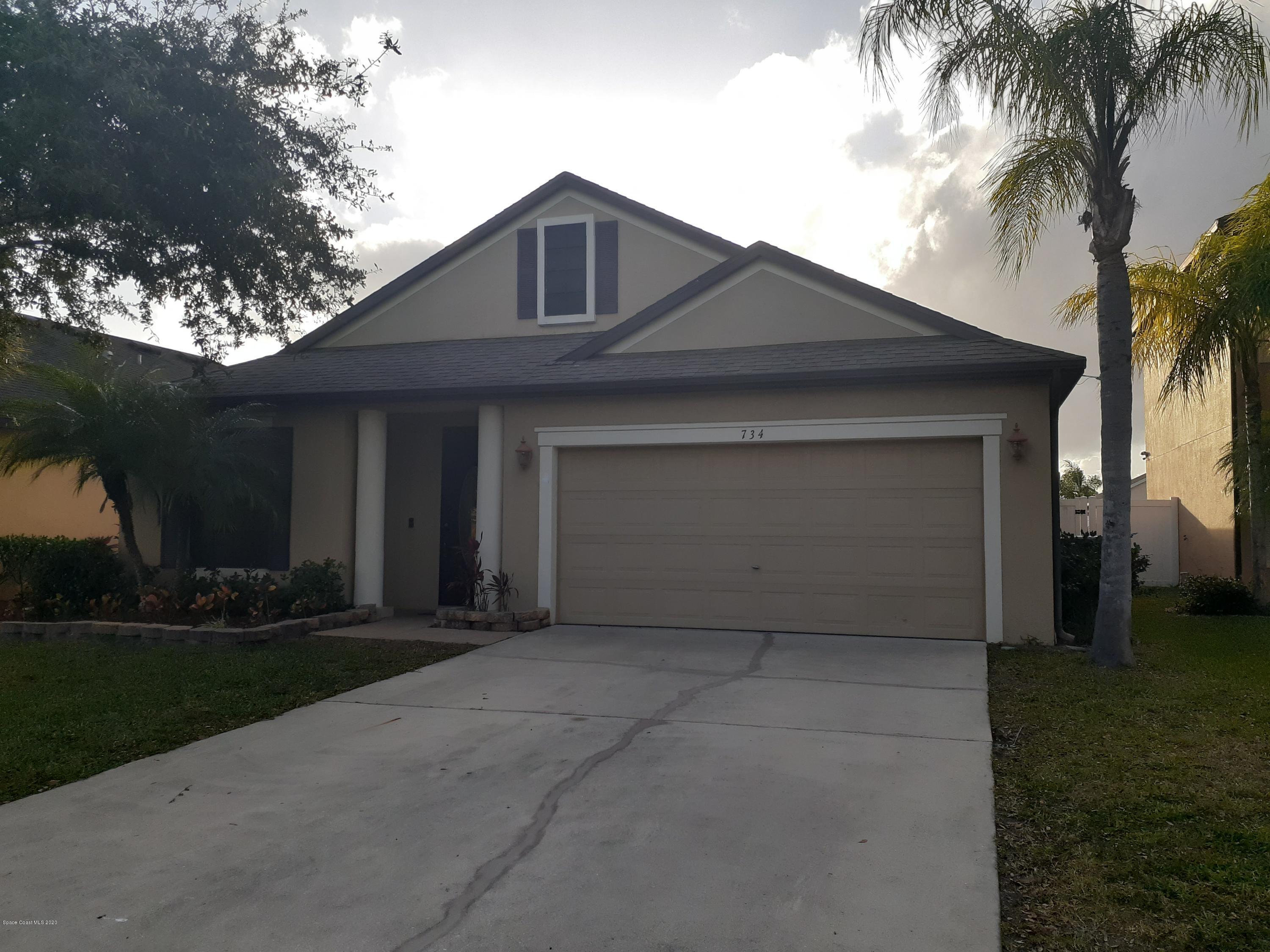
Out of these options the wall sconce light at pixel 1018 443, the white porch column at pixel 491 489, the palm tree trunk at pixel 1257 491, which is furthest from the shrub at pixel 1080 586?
the white porch column at pixel 491 489

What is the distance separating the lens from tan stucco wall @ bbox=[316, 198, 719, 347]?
1424 centimetres

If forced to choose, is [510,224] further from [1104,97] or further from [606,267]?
[1104,97]

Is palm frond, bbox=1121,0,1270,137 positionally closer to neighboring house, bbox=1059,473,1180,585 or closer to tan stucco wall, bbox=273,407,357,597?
tan stucco wall, bbox=273,407,357,597

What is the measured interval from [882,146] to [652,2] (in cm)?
347

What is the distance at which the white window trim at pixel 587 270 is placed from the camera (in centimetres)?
1434

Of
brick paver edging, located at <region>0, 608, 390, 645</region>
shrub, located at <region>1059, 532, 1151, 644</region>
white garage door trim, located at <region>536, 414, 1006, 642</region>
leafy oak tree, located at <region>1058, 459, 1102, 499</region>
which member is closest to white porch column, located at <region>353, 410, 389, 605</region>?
brick paver edging, located at <region>0, 608, 390, 645</region>

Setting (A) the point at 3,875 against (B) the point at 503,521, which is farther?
(B) the point at 503,521

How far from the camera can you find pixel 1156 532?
19.2 m

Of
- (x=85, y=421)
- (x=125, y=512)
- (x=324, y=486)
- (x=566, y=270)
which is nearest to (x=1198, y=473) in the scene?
(x=566, y=270)

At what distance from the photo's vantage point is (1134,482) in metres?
29.3

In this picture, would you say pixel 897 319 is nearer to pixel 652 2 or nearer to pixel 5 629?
pixel 652 2

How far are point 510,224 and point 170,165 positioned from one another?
22.7 ft

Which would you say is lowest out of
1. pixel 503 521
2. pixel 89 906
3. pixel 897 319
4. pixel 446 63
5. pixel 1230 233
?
pixel 89 906

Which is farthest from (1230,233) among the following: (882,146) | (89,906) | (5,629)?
(5,629)
